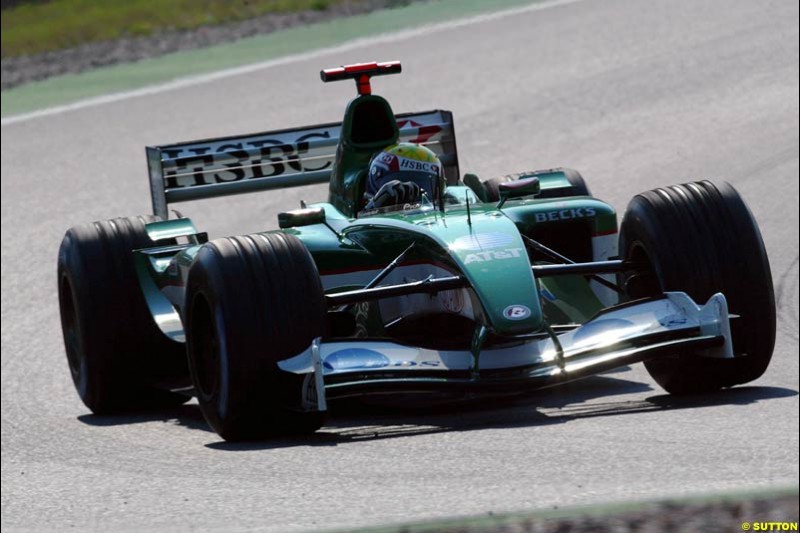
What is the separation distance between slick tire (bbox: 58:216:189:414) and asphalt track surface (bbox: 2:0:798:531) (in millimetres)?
208

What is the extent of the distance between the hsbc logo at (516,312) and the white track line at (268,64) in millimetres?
11869

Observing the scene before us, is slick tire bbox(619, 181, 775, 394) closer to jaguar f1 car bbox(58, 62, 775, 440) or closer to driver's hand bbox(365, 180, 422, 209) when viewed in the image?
jaguar f1 car bbox(58, 62, 775, 440)

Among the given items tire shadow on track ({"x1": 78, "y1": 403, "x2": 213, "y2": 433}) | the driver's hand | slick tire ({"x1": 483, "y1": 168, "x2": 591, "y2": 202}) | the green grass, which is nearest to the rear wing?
slick tire ({"x1": 483, "y1": 168, "x2": 591, "y2": 202})

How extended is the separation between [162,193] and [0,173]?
6.78 meters

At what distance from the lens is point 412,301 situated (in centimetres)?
636

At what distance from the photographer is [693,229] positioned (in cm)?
586

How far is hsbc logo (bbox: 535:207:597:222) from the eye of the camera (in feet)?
21.9

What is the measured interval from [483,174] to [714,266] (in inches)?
291

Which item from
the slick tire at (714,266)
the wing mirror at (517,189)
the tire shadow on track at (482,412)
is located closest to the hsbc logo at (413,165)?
the wing mirror at (517,189)

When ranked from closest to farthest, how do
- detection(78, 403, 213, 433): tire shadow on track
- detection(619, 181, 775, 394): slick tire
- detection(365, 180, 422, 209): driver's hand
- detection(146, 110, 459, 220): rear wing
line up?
detection(619, 181, 775, 394): slick tire
detection(365, 180, 422, 209): driver's hand
detection(78, 403, 213, 433): tire shadow on track
detection(146, 110, 459, 220): rear wing

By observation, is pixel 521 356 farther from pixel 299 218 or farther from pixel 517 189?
pixel 299 218

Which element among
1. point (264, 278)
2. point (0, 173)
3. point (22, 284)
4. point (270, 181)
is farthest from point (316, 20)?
point (264, 278)

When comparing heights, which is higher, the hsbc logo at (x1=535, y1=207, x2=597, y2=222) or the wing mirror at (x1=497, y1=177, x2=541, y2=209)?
the wing mirror at (x1=497, y1=177, x2=541, y2=209)

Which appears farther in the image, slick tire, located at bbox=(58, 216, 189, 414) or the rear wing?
the rear wing
